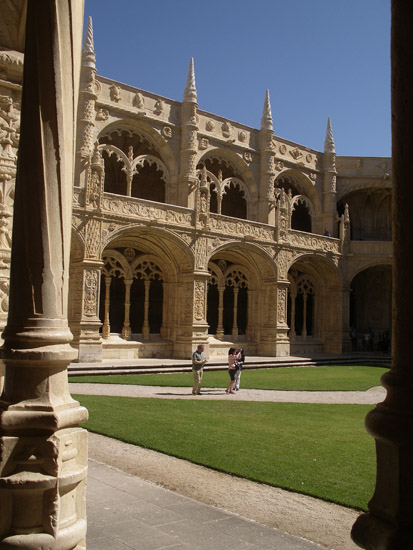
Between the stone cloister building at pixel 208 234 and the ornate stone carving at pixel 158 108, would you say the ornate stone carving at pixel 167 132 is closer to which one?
the stone cloister building at pixel 208 234

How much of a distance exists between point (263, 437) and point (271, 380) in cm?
868

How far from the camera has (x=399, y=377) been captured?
86.2 inches

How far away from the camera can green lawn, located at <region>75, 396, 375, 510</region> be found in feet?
18.9

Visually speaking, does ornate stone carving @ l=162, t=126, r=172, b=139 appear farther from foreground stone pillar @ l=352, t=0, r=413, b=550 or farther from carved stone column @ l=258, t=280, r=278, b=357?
foreground stone pillar @ l=352, t=0, r=413, b=550

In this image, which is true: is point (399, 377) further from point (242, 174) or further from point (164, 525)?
point (242, 174)

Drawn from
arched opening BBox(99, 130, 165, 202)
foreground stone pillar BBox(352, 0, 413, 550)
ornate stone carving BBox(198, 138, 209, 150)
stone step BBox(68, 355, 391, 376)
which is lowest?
stone step BBox(68, 355, 391, 376)

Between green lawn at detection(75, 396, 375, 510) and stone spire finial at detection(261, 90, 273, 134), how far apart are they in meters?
18.2

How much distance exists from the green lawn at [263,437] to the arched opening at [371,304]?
20321 mm

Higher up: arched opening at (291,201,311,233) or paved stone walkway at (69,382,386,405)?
arched opening at (291,201,311,233)

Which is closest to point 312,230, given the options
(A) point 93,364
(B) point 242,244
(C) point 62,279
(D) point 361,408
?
(B) point 242,244

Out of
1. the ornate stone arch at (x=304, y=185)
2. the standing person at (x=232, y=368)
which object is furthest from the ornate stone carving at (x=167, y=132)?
the standing person at (x=232, y=368)

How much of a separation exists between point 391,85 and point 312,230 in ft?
90.1

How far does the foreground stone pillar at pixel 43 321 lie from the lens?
8.80 ft

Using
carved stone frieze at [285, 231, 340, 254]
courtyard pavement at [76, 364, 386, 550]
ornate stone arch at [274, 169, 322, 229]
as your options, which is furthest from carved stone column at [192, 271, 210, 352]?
courtyard pavement at [76, 364, 386, 550]
